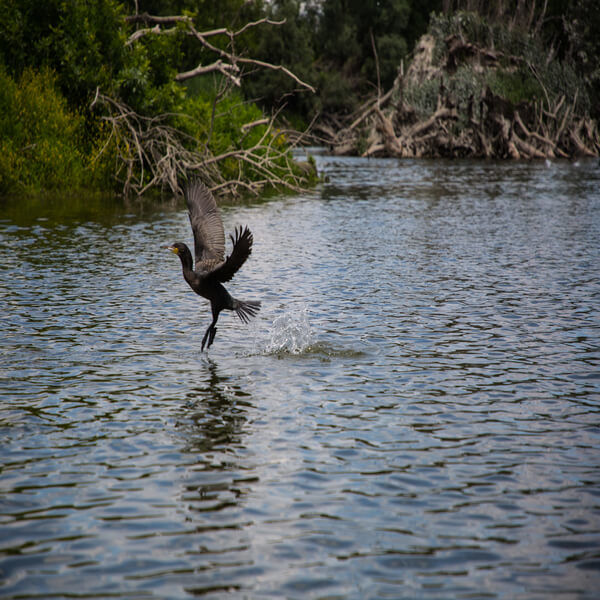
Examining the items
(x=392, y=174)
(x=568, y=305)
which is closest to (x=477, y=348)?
(x=568, y=305)

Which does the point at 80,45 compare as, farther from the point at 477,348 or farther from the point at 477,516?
the point at 477,516

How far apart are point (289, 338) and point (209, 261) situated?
118 centimetres

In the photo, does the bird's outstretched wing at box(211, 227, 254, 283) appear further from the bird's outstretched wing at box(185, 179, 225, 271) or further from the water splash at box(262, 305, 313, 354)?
the water splash at box(262, 305, 313, 354)

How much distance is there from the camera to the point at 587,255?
1520cm

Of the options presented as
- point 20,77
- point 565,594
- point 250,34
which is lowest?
point 565,594

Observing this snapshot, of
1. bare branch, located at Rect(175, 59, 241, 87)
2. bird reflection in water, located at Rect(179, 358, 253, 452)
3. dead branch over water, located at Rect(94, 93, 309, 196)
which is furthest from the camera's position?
bare branch, located at Rect(175, 59, 241, 87)

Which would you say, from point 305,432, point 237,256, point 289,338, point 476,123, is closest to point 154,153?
point 289,338

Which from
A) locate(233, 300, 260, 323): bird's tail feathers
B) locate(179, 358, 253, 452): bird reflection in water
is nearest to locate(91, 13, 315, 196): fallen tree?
locate(233, 300, 260, 323): bird's tail feathers

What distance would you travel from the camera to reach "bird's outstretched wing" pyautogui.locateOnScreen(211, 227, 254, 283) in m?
7.52

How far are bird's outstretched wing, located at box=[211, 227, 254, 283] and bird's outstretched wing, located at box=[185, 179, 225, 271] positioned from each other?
0.57m

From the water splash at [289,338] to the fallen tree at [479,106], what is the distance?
4073 cm

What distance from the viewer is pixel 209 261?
9.11 m

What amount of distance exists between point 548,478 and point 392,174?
110ft

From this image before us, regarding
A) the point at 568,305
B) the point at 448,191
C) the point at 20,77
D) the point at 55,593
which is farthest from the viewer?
the point at 448,191
